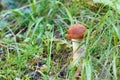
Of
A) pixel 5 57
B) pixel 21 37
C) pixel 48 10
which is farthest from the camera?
pixel 48 10

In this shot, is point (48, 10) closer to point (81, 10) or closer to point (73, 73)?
point (81, 10)

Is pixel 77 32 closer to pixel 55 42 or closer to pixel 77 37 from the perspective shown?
pixel 77 37

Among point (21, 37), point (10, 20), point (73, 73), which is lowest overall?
point (73, 73)

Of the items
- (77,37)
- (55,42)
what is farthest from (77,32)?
(55,42)

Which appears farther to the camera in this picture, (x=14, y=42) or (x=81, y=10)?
(x=81, y=10)

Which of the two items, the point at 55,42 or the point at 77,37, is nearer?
the point at 77,37

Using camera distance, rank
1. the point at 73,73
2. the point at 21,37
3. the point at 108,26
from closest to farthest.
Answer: the point at 73,73 < the point at 108,26 < the point at 21,37

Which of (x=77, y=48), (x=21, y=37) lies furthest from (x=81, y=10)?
(x=77, y=48)

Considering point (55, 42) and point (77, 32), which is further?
point (55, 42)
